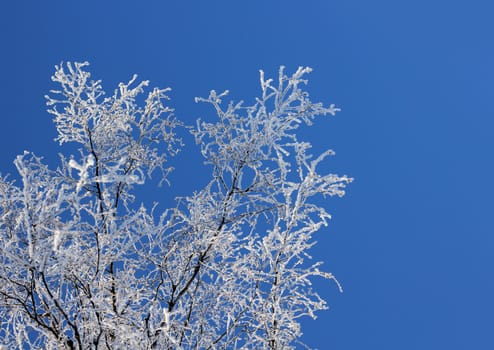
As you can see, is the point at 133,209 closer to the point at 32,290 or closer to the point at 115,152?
the point at 115,152

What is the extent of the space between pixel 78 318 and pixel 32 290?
0.43 metres

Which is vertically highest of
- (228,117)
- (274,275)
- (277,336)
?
(228,117)

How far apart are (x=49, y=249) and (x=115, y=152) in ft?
5.09

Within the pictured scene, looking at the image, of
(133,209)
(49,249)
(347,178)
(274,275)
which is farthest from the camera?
(133,209)

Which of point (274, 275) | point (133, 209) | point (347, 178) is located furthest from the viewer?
point (133, 209)

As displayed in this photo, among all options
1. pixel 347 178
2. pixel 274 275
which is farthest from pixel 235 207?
pixel 347 178

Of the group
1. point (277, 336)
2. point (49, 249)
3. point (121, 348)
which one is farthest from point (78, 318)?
point (277, 336)

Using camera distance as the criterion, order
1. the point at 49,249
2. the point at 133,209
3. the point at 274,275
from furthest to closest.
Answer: the point at 133,209 < the point at 274,275 < the point at 49,249

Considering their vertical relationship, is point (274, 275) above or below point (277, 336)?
above

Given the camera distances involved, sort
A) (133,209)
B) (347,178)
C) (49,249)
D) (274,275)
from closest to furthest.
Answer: (49,249), (347,178), (274,275), (133,209)

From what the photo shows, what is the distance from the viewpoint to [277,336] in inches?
152

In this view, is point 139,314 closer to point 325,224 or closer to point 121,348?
point 121,348

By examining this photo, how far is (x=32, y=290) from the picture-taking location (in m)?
3.16

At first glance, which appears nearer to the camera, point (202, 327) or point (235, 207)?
point (235, 207)
